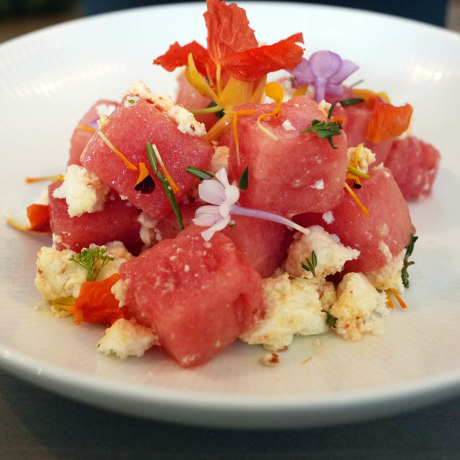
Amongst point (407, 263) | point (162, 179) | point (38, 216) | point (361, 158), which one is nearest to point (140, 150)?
point (162, 179)

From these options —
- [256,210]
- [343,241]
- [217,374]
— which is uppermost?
[256,210]

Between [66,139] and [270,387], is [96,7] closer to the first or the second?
[66,139]

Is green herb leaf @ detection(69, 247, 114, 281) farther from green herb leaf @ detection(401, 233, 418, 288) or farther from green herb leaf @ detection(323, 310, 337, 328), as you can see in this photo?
green herb leaf @ detection(401, 233, 418, 288)

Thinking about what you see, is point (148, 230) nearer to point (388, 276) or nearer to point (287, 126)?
point (287, 126)

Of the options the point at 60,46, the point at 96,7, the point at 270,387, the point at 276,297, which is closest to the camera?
the point at 270,387

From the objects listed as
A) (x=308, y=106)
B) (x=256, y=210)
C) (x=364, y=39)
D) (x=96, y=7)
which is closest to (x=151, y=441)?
(x=256, y=210)

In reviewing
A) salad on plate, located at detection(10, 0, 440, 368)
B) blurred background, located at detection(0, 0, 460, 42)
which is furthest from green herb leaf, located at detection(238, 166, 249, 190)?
blurred background, located at detection(0, 0, 460, 42)

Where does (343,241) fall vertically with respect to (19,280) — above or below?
above
